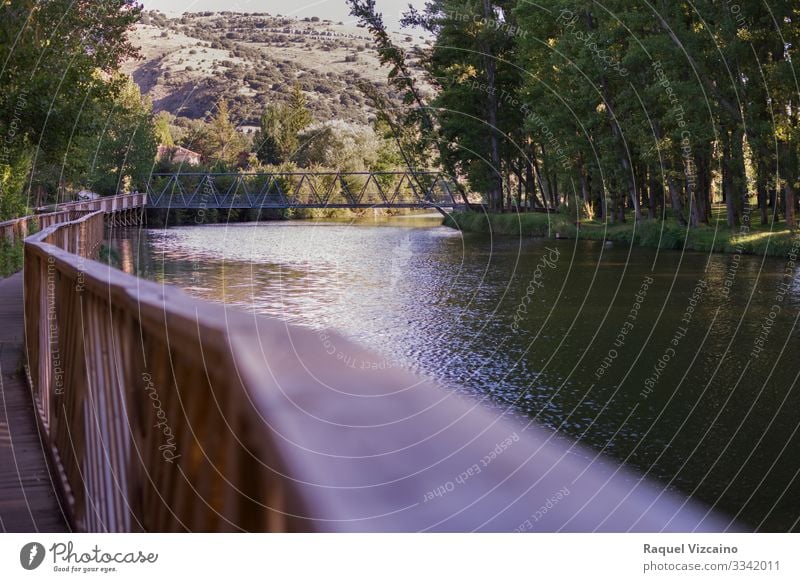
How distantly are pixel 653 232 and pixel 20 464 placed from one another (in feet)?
124

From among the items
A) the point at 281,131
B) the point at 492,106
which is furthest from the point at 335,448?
the point at 281,131

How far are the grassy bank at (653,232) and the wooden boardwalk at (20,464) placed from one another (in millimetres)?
27771

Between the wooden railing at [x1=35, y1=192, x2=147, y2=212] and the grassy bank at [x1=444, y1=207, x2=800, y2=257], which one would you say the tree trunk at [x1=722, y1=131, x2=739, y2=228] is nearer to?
the grassy bank at [x1=444, y1=207, x2=800, y2=257]

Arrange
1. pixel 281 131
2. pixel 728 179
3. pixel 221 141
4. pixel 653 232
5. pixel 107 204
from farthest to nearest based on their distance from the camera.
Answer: pixel 221 141
pixel 281 131
pixel 107 204
pixel 653 232
pixel 728 179

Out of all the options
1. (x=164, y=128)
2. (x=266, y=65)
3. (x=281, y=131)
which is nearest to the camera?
(x=266, y=65)

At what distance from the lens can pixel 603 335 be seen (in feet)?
62.3

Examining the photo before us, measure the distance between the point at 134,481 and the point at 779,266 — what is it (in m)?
29.3

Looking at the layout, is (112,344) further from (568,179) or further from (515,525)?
(568,179)

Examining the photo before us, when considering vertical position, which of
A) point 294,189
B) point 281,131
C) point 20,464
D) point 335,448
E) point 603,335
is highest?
point 281,131

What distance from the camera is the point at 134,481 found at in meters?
4.01

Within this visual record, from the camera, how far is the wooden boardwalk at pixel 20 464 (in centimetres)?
558

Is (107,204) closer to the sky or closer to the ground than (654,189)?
closer to the ground

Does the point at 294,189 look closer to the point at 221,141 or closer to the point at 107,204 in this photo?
the point at 221,141

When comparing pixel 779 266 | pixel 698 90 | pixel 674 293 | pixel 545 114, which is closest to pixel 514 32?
pixel 545 114
